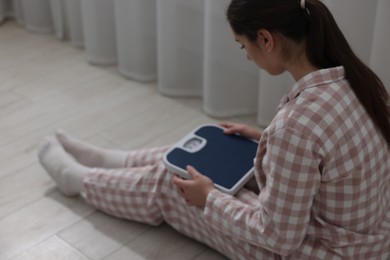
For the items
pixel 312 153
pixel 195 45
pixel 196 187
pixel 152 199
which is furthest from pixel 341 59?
pixel 195 45

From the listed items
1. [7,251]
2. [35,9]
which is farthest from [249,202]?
[35,9]

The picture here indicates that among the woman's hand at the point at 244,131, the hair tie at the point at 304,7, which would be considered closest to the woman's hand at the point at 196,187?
the woman's hand at the point at 244,131

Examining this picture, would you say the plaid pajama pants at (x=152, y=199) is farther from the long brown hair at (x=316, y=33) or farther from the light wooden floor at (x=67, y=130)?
the long brown hair at (x=316, y=33)

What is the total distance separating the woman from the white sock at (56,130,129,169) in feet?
1.28

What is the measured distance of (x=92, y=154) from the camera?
1.69 meters

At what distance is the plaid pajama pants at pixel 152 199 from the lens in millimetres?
1354

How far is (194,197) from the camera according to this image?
1.33 m

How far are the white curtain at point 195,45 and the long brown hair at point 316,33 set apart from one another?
44 centimetres

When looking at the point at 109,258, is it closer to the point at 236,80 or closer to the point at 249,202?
the point at 249,202

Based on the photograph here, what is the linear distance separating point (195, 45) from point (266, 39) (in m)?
0.99

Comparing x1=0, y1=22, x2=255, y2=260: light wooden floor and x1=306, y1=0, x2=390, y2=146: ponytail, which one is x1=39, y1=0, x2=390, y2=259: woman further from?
x1=0, y1=22, x2=255, y2=260: light wooden floor

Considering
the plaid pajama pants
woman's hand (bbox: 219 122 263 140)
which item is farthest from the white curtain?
the plaid pajama pants

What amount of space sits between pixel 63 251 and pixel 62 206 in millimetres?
186

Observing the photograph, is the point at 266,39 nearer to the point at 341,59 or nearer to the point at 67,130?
the point at 341,59
